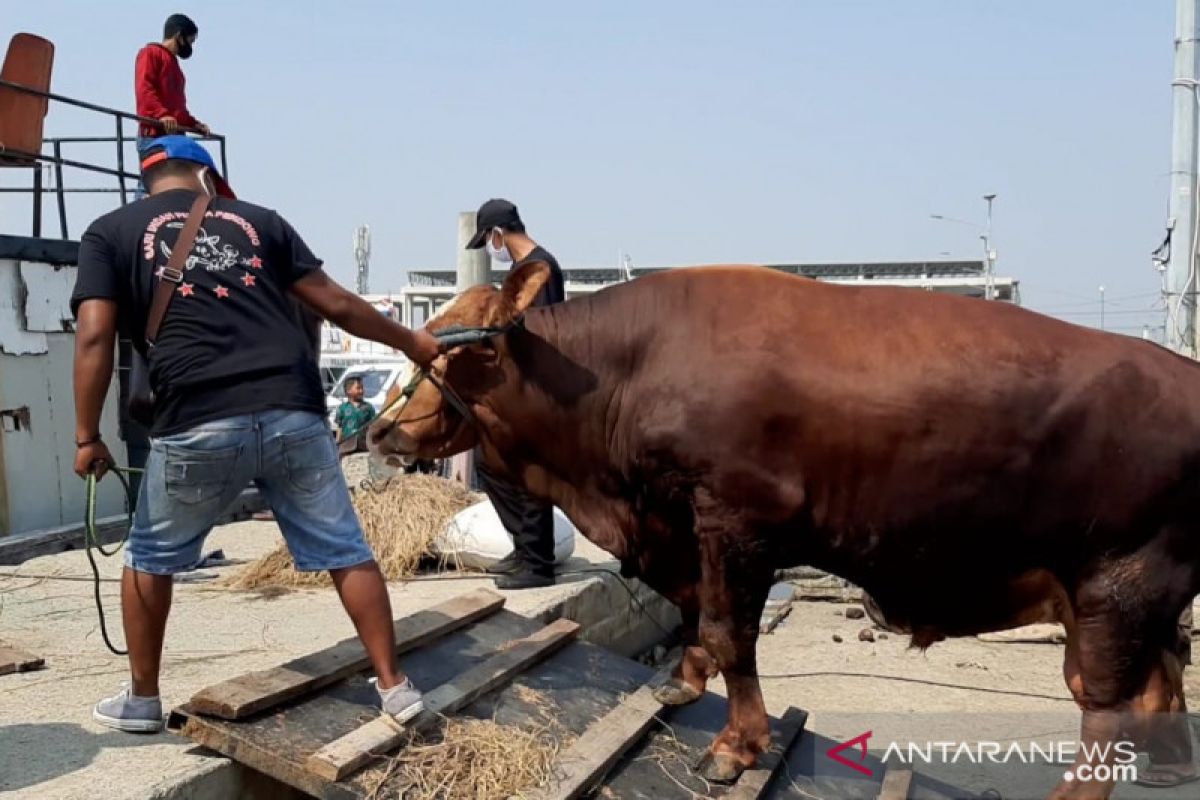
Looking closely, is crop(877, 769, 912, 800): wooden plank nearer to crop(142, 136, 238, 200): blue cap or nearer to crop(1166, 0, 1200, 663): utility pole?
crop(142, 136, 238, 200): blue cap

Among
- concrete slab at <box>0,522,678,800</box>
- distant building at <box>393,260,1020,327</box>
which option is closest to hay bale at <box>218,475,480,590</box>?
concrete slab at <box>0,522,678,800</box>

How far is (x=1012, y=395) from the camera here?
3623 mm

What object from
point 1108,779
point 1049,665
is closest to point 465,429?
point 1108,779

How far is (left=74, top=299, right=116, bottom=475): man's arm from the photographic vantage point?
3375 mm

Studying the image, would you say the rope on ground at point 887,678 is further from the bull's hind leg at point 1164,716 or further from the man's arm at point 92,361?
the man's arm at point 92,361

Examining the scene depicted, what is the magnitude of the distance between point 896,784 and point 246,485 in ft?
8.15

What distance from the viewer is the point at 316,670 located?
3.94m

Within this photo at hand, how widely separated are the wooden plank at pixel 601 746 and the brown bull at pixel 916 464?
32cm

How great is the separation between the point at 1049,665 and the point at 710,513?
182 inches

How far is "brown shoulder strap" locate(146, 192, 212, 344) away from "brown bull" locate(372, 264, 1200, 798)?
110 centimetres

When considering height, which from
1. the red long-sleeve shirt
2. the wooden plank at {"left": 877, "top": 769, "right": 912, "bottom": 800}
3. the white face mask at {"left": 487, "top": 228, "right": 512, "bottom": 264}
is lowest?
the wooden plank at {"left": 877, "top": 769, "right": 912, "bottom": 800}

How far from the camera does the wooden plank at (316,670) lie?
11.5 ft

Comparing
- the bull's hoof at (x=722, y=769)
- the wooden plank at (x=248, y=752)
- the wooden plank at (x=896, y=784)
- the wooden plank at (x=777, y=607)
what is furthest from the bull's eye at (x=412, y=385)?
the wooden plank at (x=777, y=607)

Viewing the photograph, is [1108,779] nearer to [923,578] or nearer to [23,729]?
[923,578]
